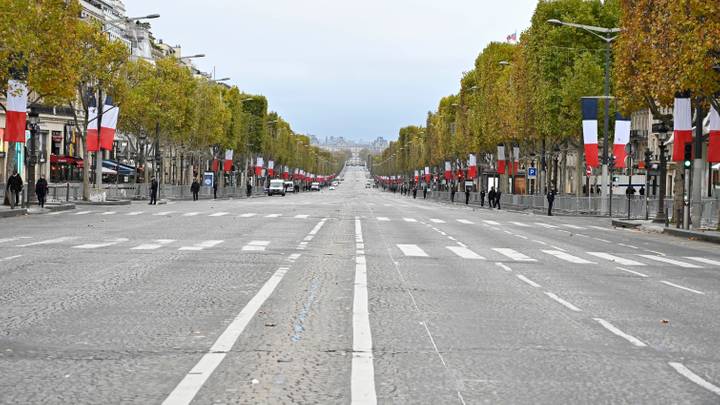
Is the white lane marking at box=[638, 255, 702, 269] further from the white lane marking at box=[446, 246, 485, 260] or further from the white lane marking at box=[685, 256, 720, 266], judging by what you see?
the white lane marking at box=[446, 246, 485, 260]

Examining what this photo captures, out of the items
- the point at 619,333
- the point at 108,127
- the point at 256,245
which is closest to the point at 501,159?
the point at 108,127

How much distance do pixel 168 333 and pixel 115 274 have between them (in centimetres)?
598

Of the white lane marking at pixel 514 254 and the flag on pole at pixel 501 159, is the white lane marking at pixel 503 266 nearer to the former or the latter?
the white lane marking at pixel 514 254

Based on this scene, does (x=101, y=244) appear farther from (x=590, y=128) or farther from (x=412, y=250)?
(x=590, y=128)

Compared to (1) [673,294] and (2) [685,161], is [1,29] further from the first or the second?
(1) [673,294]

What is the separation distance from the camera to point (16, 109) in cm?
3778

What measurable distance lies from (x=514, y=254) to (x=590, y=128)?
89.9ft

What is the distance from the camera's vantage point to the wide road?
7035mm

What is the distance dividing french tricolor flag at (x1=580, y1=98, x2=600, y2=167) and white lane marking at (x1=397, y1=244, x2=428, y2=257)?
85.0 feet

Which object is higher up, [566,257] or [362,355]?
[362,355]

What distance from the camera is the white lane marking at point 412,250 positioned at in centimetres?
2098

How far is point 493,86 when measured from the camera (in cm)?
8244

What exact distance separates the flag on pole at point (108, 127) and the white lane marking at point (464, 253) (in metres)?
30.6

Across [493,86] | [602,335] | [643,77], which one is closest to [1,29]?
[643,77]
